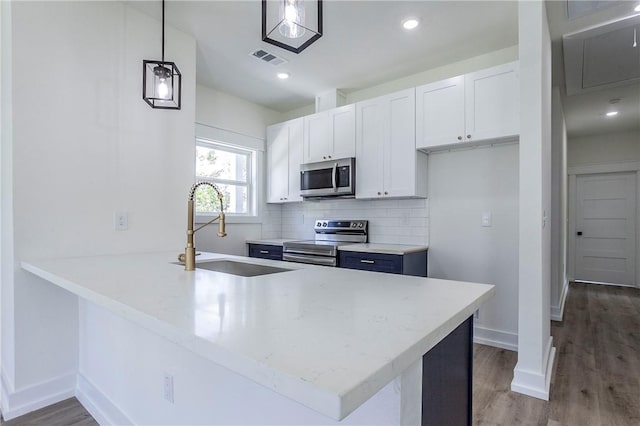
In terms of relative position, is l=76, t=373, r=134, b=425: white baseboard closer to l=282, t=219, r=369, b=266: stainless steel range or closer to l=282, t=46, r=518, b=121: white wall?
l=282, t=219, r=369, b=266: stainless steel range

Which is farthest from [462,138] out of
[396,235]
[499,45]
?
[396,235]

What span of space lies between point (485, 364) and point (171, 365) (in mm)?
2318

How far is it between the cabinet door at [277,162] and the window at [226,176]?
0.23m

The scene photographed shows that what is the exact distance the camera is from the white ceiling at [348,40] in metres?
2.50

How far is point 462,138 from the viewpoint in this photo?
296 centimetres

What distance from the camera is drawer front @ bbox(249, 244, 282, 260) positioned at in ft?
12.9

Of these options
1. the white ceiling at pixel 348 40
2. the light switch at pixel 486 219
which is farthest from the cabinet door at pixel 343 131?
the light switch at pixel 486 219

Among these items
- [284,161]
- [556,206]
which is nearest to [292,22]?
[284,161]

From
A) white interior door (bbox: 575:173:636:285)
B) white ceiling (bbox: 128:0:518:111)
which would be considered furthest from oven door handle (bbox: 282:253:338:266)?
white interior door (bbox: 575:173:636:285)

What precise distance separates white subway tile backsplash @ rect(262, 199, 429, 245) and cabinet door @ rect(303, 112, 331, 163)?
23.5 inches

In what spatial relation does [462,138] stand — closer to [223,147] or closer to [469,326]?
[469,326]

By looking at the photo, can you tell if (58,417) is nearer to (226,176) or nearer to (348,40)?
(226,176)

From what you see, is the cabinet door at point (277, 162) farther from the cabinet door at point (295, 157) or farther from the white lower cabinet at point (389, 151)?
the white lower cabinet at point (389, 151)

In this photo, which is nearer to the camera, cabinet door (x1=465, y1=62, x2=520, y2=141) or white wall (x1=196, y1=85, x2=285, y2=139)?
cabinet door (x1=465, y1=62, x2=520, y2=141)
